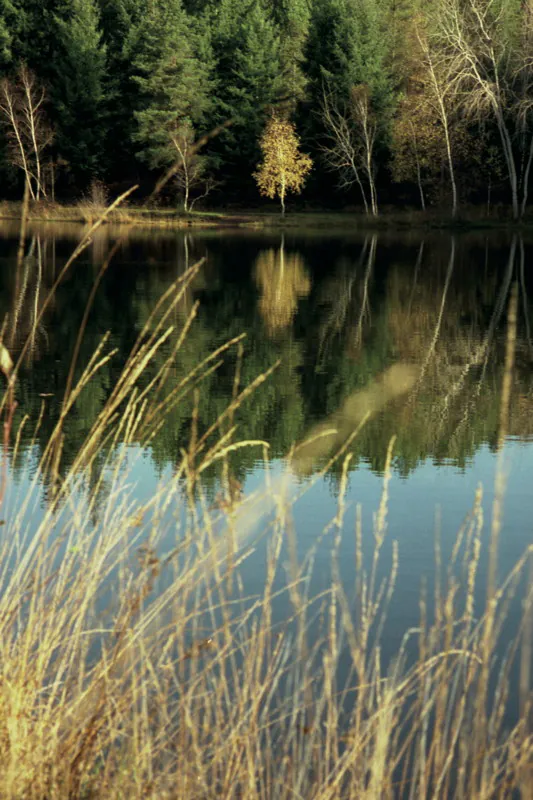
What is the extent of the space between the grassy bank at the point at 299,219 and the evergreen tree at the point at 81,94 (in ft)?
14.6

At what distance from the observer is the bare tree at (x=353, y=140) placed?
4806 cm

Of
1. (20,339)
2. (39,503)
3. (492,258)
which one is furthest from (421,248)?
(39,503)

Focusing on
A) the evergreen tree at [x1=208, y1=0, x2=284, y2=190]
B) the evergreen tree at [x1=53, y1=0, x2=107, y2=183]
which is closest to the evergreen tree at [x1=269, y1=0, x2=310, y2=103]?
the evergreen tree at [x1=208, y1=0, x2=284, y2=190]

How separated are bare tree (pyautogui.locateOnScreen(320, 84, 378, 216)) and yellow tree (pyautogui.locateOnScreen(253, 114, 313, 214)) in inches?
55.5

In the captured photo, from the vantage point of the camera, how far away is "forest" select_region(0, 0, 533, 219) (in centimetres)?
4835

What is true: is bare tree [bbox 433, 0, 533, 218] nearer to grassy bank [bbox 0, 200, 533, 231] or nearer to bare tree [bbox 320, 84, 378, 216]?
grassy bank [bbox 0, 200, 533, 231]

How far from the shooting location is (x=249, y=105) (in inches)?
2142

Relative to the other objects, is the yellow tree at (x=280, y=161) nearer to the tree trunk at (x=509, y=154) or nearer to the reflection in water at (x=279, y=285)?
the tree trunk at (x=509, y=154)

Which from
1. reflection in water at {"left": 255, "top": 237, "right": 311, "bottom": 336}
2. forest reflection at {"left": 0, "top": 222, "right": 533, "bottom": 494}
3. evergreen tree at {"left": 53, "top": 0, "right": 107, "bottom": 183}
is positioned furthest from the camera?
evergreen tree at {"left": 53, "top": 0, "right": 107, "bottom": 183}

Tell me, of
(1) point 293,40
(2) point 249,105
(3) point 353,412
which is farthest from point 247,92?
(3) point 353,412

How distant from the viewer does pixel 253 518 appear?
5.98 metres

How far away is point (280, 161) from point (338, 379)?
38.3m

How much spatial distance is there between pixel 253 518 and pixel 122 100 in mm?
54864

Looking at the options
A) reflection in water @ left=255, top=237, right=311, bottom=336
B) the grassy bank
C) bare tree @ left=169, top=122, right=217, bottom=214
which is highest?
bare tree @ left=169, top=122, right=217, bottom=214
